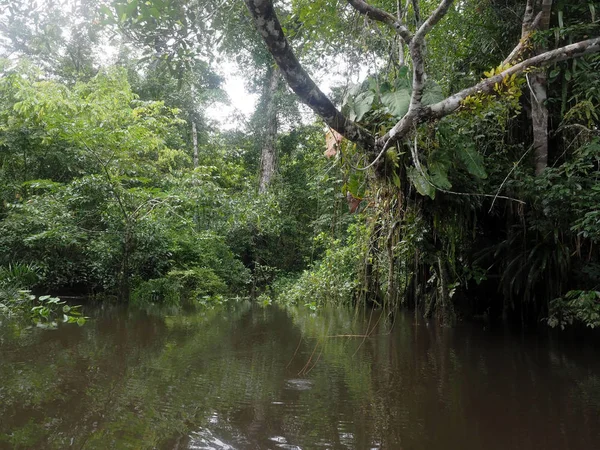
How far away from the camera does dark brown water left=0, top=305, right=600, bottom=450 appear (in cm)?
176

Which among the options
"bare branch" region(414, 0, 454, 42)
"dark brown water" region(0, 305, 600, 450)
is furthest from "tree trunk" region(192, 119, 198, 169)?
"bare branch" region(414, 0, 454, 42)

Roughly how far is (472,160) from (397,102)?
981 millimetres

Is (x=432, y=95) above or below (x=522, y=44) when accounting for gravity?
below

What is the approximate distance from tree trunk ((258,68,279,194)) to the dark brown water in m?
11.6

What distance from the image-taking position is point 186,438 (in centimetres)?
172

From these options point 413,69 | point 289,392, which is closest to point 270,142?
point 413,69

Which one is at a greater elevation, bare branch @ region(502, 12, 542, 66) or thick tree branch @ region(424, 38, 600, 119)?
bare branch @ region(502, 12, 542, 66)

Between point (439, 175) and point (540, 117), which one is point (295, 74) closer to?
point (439, 175)

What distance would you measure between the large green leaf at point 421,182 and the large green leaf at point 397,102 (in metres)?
0.57

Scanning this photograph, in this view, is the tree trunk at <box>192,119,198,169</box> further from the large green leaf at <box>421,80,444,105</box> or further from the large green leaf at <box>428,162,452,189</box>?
the large green leaf at <box>428,162,452,189</box>

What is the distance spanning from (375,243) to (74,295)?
6081 mm

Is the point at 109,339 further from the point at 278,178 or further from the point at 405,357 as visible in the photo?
the point at 278,178

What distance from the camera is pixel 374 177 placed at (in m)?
4.73

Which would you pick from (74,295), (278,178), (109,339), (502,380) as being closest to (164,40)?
(109,339)
